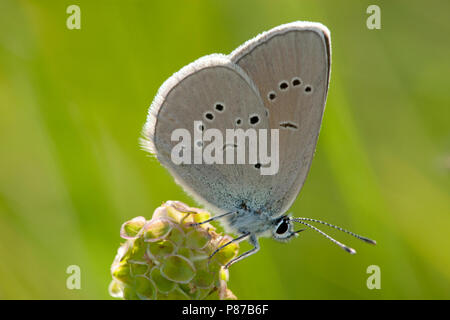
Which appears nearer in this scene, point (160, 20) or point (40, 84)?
point (40, 84)

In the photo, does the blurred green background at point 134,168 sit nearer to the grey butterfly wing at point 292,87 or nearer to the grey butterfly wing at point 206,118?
the grey butterfly wing at point 206,118

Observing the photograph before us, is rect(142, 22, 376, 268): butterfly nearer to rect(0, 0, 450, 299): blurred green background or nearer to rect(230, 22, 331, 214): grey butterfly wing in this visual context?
rect(230, 22, 331, 214): grey butterfly wing

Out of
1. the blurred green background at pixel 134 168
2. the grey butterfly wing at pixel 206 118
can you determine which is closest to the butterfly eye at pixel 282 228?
the grey butterfly wing at pixel 206 118

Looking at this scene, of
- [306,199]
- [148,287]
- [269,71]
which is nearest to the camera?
[148,287]

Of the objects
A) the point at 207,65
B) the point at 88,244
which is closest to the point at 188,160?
the point at 207,65

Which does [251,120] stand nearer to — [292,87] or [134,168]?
[292,87]

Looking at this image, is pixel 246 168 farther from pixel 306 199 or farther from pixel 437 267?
pixel 437 267

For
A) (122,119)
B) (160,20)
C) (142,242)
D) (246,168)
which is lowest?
(142,242)

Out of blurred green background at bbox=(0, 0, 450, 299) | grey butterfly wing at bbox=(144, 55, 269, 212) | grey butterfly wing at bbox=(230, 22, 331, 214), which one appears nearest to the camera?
grey butterfly wing at bbox=(230, 22, 331, 214)

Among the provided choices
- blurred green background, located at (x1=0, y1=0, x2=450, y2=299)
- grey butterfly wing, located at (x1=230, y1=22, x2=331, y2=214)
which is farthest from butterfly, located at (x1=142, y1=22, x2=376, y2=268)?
blurred green background, located at (x1=0, y1=0, x2=450, y2=299)
